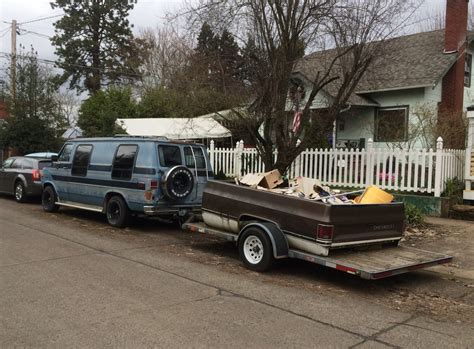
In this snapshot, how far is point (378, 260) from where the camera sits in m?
6.83

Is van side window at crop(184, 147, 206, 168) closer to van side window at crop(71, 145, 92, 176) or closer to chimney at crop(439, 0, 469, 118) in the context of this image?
van side window at crop(71, 145, 92, 176)

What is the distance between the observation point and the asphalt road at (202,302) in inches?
186

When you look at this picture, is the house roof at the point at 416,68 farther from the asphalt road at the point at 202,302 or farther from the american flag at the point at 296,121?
the asphalt road at the point at 202,302

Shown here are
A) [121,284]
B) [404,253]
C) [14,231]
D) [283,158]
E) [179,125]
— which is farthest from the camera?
[179,125]

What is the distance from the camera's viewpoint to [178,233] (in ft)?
35.1

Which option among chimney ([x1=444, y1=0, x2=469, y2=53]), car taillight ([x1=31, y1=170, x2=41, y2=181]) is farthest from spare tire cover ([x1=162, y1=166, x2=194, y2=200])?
chimney ([x1=444, y1=0, x2=469, y2=53])

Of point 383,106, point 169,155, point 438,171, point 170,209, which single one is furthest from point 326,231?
point 383,106

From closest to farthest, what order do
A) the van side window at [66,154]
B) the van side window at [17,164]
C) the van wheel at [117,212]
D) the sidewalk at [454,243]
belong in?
the sidewalk at [454,243]
the van wheel at [117,212]
the van side window at [66,154]
the van side window at [17,164]

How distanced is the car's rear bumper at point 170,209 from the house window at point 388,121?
10416mm

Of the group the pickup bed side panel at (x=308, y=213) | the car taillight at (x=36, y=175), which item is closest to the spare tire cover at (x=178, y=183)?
the pickup bed side panel at (x=308, y=213)

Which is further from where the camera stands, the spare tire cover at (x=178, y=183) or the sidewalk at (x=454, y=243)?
the spare tire cover at (x=178, y=183)

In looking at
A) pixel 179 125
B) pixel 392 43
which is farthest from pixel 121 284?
pixel 179 125

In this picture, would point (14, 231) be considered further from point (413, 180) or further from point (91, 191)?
point (413, 180)

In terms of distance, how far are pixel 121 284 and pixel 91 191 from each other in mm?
5641
